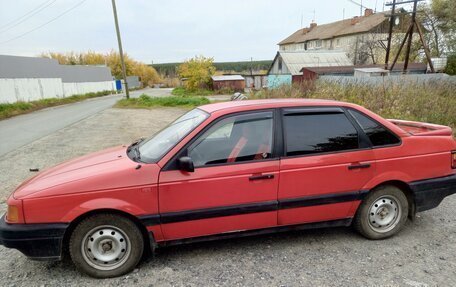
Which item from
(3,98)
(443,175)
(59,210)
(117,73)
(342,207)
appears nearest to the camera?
(59,210)

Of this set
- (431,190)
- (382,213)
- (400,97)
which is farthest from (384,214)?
(400,97)

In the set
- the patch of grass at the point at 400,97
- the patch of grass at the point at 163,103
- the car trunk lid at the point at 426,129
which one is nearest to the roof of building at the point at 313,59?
the patch of grass at the point at 163,103

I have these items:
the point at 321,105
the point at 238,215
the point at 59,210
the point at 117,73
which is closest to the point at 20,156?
the point at 59,210

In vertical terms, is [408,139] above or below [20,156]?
above

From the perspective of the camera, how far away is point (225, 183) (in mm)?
2910

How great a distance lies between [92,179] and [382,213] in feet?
10.2

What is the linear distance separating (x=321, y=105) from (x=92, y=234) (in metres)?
2.69

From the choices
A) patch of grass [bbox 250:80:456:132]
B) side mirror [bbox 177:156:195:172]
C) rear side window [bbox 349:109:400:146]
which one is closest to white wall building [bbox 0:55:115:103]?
patch of grass [bbox 250:80:456:132]

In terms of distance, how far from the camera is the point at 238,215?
2994 millimetres

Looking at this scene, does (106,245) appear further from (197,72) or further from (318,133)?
(197,72)

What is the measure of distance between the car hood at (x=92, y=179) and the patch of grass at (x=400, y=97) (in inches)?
365

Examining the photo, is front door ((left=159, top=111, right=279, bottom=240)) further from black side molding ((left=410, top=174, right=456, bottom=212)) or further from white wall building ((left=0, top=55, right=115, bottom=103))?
white wall building ((left=0, top=55, right=115, bottom=103))

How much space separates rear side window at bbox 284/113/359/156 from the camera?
3139mm

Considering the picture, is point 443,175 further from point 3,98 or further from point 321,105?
point 3,98
